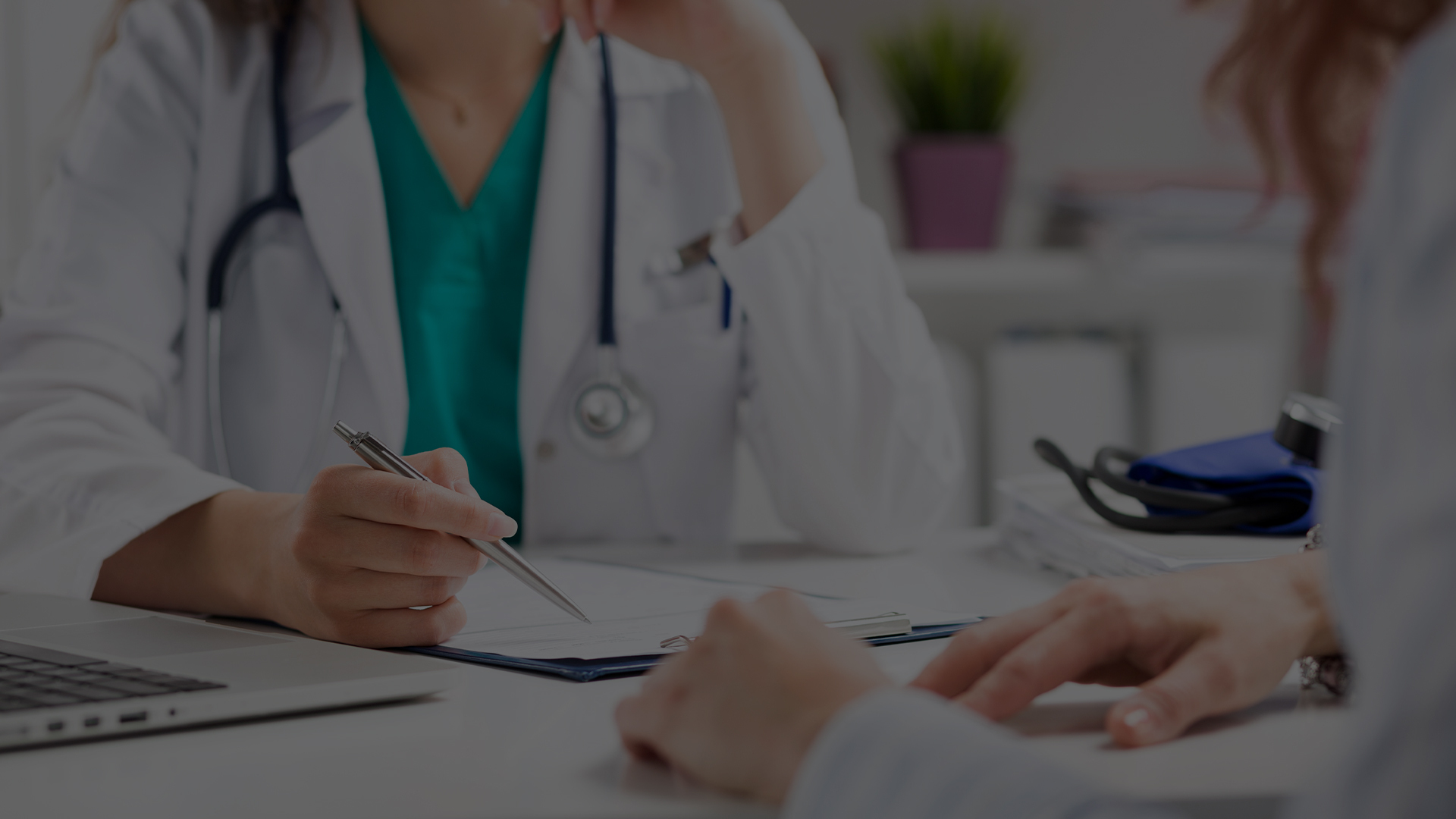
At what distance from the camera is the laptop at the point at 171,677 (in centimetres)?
45

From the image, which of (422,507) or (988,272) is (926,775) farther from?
(988,272)

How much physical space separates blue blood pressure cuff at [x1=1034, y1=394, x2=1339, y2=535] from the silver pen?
1.24 ft

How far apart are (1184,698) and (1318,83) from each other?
0.72ft

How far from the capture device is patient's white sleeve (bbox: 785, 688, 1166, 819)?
341 millimetres

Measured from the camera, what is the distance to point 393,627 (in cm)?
59

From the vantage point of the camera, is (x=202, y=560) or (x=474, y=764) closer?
(x=474, y=764)

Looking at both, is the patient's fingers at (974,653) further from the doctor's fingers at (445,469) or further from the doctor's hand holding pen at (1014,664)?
the doctor's fingers at (445,469)

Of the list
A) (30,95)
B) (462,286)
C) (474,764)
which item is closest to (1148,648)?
(474,764)

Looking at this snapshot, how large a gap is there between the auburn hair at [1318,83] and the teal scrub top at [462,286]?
0.71 meters

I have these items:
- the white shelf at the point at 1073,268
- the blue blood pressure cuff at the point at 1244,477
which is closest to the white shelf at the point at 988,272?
the white shelf at the point at 1073,268

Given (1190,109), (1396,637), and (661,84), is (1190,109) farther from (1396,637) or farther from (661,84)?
(1396,637)

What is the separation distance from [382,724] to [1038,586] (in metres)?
0.45

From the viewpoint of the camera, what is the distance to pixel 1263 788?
0.39 metres

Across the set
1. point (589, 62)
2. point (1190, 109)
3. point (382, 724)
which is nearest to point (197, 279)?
point (589, 62)
